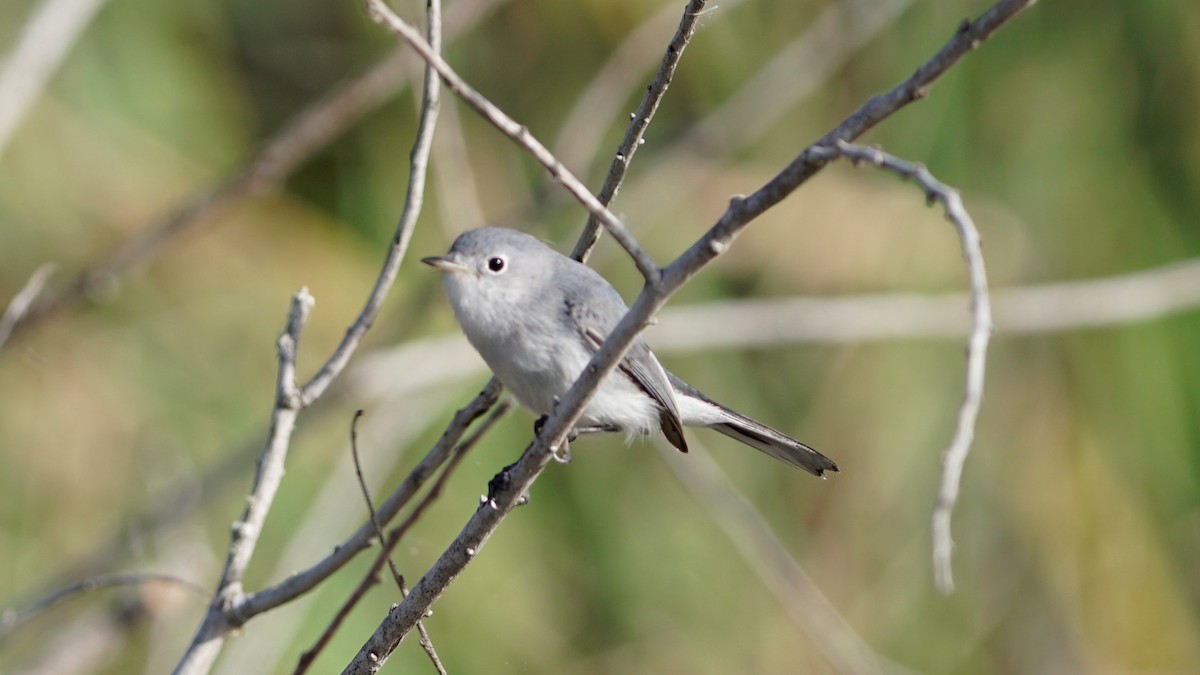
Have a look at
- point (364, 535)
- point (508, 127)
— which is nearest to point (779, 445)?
point (364, 535)

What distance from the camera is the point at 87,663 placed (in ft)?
8.85

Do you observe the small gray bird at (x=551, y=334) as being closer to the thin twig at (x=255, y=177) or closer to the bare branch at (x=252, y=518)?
the bare branch at (x=252, y=518)

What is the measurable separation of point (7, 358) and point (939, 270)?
2851 mm

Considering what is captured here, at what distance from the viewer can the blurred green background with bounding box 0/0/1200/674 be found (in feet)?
11.2

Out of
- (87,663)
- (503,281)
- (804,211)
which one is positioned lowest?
(87,663)

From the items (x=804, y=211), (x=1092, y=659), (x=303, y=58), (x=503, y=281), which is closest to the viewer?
(x=503, y=281)

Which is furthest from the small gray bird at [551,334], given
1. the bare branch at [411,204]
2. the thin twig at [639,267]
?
the thin twig at [639,267]

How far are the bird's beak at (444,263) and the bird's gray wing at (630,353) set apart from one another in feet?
0.73

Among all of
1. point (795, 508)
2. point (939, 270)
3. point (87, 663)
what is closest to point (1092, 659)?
point (795, 508)

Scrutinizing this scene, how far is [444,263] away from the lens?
2176mm

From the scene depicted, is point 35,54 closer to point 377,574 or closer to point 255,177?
point 255,177

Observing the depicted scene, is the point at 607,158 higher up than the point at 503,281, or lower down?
higher up

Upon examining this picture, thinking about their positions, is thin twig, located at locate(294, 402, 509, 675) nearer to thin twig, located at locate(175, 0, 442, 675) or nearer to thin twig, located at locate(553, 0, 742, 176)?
thin twig, located at locate(175, 0, 442, 675)

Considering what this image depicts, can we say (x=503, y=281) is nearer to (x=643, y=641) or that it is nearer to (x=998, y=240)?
(x=643, y=641)
